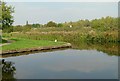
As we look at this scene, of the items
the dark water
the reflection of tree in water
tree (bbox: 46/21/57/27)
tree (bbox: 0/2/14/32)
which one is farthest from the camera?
tree (bbox: 46/21/57/27)

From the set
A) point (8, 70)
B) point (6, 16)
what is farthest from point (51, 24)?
point (8, 70)

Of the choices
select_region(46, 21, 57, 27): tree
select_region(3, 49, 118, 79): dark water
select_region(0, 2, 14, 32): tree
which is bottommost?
select_region(3, 49, 118, 79): dark water

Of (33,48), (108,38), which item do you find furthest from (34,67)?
(108,38)

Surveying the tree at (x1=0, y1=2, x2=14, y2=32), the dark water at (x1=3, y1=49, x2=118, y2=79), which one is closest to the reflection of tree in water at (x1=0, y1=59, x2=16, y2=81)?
the dark water at (x1=3, y1=49, x2=118, y2=79)

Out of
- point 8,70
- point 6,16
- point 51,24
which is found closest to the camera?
point 8,70

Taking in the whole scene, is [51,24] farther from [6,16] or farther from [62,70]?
[62,70]

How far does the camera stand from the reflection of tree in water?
15.6m

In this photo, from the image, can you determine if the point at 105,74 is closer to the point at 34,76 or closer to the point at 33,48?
the point at 34,76

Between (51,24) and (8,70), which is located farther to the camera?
(51,24)

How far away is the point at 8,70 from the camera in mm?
18219

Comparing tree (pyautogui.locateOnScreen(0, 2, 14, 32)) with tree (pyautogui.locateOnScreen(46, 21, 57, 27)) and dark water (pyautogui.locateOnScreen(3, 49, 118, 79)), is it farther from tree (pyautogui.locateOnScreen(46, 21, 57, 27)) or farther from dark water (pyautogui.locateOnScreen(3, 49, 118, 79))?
tree (pyautogui.locateOnScreen(46, 21, 57, 27))

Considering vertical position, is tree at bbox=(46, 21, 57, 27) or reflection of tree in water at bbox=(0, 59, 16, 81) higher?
tree at bbox=(46, 21, 57, 27)

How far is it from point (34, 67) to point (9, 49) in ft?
24.3

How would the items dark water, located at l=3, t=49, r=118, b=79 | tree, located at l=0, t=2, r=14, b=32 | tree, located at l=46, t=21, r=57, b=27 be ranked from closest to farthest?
dark water, located at l=3, t=49, r=118, b=79 → tree, located at l=0, t=2, r=14, b=32 → tree, located at l=46, t=21, r=57, b=27
